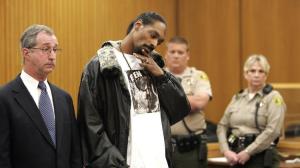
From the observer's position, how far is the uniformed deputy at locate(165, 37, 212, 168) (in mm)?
5219

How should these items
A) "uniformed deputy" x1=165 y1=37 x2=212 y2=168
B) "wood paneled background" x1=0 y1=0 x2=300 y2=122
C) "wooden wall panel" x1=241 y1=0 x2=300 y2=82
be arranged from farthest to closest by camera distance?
"wooden wall panel" x1=241 y1=0 x2=300 y2=82, "wood paneled background" x1=0 y1=0 x2=300 y2=122, "uniformed deputy" x1=165 y1=37 x2=212 y2=168

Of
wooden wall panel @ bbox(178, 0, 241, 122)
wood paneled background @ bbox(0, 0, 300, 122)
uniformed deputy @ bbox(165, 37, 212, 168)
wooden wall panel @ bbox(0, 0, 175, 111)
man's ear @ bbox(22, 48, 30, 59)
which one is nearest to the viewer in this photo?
man's ear @ bbox(22, 48, 30, 59)

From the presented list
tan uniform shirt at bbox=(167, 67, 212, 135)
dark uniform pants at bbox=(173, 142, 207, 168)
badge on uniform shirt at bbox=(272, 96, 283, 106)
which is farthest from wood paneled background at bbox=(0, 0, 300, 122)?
dark uniform pants at bbox=(173, 142, 207, 168)

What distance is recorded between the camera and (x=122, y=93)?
3188 mm

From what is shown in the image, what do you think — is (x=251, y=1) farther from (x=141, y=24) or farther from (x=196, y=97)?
(x=141, y=24)

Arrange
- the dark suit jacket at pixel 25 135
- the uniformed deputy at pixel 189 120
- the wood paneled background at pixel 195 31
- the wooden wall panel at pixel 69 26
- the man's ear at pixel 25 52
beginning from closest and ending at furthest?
the dark suit jacket at pixel 25 135, the man's ear at pixel 25 52, the uniformed deputy at pixel 189 120, the wooden wall panel at pixel 69 26, the wood paneled background at pixel 195 31

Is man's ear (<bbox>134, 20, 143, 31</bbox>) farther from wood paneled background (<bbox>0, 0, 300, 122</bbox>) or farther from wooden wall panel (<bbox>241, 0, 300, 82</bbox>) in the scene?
wooden wall panel (<bbox>241, 0, 300, 82</bbox>)

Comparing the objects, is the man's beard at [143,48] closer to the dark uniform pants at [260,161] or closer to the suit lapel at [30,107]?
the suit lapel at [30,107]

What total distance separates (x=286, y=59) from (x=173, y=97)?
3.59m

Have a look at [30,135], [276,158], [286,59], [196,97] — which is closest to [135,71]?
[30,135]

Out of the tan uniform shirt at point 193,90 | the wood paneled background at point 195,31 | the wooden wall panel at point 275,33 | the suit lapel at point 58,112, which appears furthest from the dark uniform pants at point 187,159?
the suit lapel at point 58,112

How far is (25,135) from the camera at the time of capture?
2.95m

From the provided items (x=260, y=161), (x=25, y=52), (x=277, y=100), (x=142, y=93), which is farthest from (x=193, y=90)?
(x=25, y=52)

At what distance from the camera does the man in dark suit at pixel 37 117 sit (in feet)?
9.66
